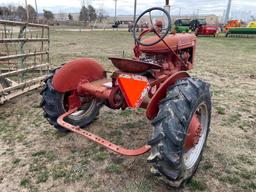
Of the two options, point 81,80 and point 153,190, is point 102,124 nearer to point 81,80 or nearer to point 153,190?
point 81,80

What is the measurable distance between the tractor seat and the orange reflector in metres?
0.09

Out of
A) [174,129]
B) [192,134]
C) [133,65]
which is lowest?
[192,134]

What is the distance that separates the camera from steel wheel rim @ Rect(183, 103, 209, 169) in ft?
8.53

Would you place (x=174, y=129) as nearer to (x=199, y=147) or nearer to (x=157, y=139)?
(x=157, y=139)

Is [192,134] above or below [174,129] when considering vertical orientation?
below

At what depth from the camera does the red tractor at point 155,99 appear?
2123 millimetres

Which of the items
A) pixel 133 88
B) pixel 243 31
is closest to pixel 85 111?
pixel 133 88

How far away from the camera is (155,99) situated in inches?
94.4

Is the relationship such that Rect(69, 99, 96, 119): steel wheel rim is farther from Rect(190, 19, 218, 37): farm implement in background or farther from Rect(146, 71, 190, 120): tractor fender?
Rect(190, 19, 218, 37): farm implement in background

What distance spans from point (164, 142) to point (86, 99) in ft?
5.08

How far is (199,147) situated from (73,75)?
5.66 ft

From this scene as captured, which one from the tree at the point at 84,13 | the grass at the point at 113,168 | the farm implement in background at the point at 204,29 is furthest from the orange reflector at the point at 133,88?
the tree at the point at 84,13

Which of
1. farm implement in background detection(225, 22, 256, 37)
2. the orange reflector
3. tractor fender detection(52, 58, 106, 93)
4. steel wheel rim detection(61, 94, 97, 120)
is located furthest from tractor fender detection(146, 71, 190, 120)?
farm implement in background detection(225, 22, 256, 37)

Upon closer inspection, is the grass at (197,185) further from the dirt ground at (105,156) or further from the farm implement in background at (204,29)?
the farm implement in background at (204,29)
